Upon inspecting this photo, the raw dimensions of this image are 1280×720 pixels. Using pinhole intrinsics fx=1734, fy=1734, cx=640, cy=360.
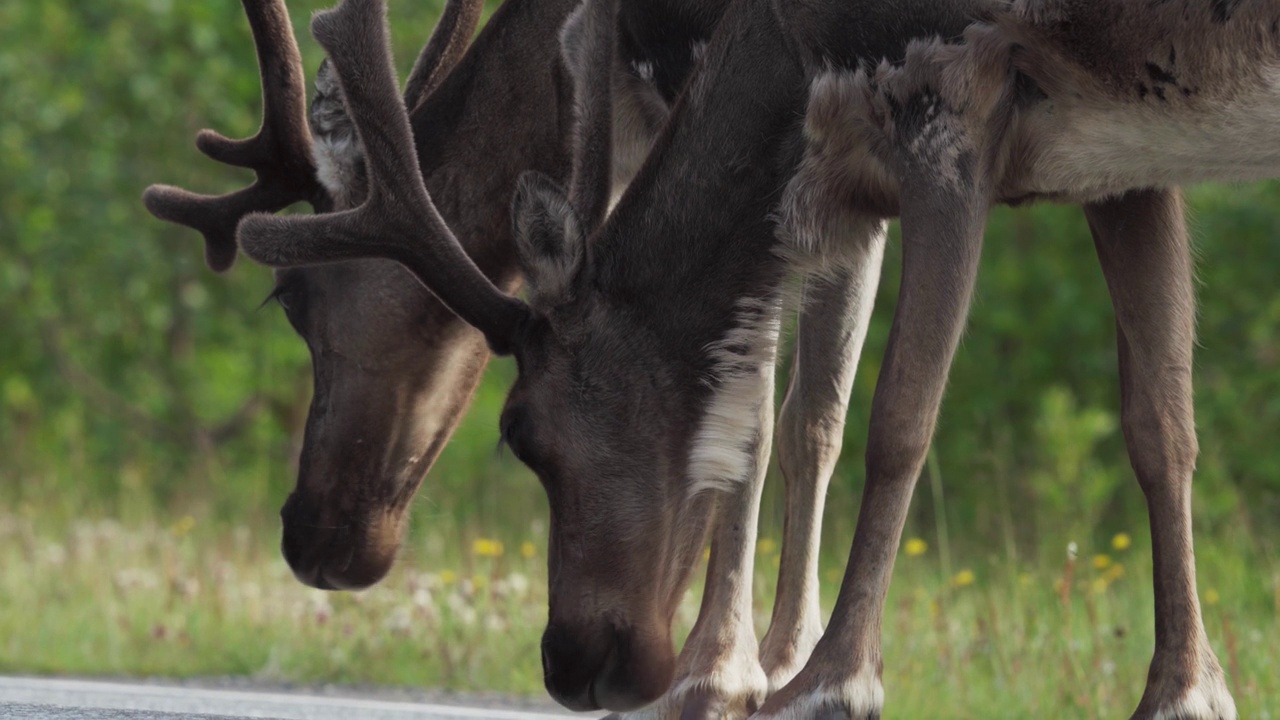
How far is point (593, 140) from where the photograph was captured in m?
4.55

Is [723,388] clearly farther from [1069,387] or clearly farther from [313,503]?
[1069,387]

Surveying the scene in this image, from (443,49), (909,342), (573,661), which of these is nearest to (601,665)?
(573,661)

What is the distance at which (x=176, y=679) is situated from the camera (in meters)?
6.01

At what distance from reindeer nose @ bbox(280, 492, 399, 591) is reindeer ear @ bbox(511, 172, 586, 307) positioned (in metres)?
1.25

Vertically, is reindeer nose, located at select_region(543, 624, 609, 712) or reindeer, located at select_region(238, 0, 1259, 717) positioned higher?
reindeer, located at select_region(238, 0, 1259, 717)

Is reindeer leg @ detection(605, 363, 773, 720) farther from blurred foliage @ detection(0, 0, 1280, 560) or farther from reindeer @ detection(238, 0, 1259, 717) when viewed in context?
blurred foliage @ detection(0, 0, 1280, 560)

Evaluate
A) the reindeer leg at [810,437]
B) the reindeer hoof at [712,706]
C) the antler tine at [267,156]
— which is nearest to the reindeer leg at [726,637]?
the reindeer hoof at [712,706]

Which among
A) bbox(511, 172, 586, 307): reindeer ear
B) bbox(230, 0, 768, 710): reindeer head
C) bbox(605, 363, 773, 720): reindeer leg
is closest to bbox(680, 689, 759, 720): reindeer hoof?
bbox(605, 363, 773, 720): reindeer leg

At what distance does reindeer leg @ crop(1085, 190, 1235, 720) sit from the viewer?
14.9 ft

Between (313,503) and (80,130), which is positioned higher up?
(313,503)

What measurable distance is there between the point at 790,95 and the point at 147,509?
682 cm

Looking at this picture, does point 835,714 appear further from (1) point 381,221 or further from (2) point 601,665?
(1) point 381,221

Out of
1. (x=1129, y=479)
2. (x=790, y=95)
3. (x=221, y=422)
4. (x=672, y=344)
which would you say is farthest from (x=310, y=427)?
(x=221, y=422)

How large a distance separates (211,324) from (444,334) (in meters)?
7.31
